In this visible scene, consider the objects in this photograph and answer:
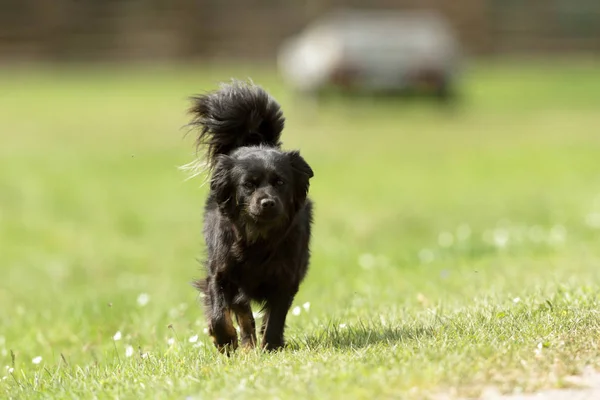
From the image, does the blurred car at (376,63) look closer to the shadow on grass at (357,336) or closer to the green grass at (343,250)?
the green grass at (343,250)

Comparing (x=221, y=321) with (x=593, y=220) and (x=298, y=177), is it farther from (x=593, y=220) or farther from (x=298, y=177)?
(x=593, y=220)

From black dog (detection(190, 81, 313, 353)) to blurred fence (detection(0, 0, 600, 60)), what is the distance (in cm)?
3665

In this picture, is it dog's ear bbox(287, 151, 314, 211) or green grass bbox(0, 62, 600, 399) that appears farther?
dog's ear bbox(287, 151, 314, 211)

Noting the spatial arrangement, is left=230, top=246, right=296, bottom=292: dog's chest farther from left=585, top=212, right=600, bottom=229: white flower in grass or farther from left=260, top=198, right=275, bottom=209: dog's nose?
left=585, top=212, right=600, bottom=229: white flower in grass

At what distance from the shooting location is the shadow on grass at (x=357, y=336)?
19.9 ft

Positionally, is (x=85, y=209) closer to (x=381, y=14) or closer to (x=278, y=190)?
(x=278, y=190)

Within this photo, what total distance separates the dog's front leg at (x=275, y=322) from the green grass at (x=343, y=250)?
248 mm

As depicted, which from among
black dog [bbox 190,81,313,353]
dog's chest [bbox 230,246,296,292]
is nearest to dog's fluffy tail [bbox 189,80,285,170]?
black dog [bbox 190,81,313,353]

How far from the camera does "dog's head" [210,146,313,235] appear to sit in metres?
6.23

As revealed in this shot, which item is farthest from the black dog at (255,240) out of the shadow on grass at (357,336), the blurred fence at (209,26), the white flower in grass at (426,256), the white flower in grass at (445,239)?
the blurred fence at (209,26)

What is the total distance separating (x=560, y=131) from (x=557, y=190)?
9.30 metres

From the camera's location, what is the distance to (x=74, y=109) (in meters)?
30.4

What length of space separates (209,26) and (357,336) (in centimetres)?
3787

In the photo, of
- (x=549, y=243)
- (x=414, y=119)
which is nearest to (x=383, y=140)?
(x=414, y=119)
